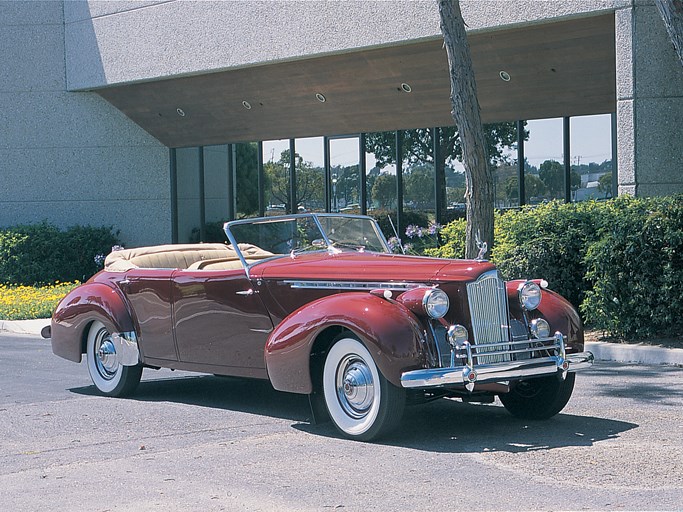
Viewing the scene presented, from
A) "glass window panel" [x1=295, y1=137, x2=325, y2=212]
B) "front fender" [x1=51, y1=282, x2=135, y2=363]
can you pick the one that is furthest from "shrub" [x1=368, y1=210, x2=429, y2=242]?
"front fender" [x1=51, y1=282, x2=135, y2=363]

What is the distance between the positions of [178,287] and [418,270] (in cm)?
233

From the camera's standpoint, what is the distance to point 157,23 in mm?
19672

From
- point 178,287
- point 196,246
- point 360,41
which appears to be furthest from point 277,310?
point 360,41

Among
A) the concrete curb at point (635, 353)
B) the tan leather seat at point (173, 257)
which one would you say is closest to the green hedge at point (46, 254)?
the tan leather seat at point (173, 257)

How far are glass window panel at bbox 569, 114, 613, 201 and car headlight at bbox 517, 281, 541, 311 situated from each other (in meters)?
10.9

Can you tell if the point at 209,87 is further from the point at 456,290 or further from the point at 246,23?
the point at 456,290

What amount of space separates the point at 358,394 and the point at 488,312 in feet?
3.44

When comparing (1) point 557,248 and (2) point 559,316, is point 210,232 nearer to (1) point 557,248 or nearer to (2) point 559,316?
(1) point 557,248

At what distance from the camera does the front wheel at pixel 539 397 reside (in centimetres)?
705

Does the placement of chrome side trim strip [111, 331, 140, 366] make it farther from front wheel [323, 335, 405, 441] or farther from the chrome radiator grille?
the chrome radiator grille

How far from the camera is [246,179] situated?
74.8ft

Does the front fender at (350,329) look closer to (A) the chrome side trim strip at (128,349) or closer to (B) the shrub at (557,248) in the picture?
(A) the chrome side trim strip at (128,349)

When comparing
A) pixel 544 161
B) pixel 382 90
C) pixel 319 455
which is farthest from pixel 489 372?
pixel 544 161

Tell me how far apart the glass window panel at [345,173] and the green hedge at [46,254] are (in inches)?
201
